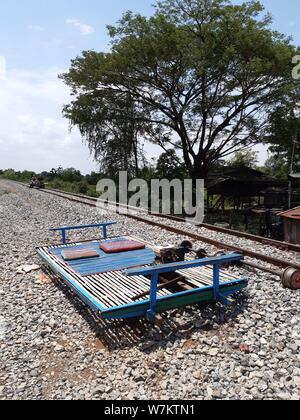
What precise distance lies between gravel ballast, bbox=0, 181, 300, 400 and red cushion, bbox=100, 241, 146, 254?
1360mm

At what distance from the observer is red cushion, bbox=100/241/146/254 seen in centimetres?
639

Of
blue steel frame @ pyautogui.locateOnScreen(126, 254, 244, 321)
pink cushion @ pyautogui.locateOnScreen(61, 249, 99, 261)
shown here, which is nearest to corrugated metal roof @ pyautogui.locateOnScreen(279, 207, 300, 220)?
blue steel frame @ pyautogui.locateOnScreen(126, 254, 244, 321)

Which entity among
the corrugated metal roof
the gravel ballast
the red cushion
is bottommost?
the gravel ballast

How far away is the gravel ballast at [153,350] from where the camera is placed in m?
3.00

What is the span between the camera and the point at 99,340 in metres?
3.87

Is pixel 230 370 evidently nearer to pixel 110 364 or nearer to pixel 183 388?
pixel 183 388

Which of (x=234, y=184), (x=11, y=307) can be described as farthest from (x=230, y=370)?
(x=234, y=184)

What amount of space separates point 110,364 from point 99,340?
51 centimetres

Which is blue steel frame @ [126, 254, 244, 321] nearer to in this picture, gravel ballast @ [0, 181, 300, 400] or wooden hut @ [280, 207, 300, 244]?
gravel ballast @ [0, 181, 300, 400]

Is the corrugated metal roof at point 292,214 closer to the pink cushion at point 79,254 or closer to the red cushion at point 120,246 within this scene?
the red cushion at point 120,246

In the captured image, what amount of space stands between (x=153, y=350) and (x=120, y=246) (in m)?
3.14

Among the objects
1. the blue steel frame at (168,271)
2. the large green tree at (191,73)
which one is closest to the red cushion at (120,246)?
the blue steel frame at (168,271)

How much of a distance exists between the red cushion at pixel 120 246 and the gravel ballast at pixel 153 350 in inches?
53.6

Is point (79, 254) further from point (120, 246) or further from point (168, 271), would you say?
point (168, 271)
